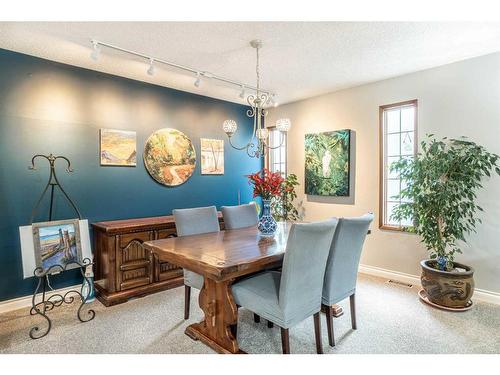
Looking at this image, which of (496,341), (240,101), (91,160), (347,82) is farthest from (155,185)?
(496,341)

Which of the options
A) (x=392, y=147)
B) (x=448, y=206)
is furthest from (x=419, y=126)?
(x=448, y=206)

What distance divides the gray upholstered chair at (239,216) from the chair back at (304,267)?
1.32m

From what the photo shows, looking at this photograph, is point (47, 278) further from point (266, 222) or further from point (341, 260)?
point (341, 260)

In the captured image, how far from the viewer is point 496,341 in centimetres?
223

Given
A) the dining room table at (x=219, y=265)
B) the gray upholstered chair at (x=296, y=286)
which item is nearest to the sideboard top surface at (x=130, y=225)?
the dining room table at (x=219, y=265)

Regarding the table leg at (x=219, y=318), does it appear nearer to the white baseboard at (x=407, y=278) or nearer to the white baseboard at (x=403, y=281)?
the white baseboard at (x=403, y=281)

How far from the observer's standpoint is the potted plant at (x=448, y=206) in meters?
2.78

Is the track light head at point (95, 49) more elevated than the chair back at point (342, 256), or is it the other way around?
the track light head at point (95, 49)

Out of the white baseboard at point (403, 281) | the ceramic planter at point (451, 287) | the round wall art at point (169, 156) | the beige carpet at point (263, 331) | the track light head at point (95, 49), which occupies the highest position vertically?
the track light head at point (95, 49)

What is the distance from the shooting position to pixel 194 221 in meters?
2.87

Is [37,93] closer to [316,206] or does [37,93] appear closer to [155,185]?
[155,185]

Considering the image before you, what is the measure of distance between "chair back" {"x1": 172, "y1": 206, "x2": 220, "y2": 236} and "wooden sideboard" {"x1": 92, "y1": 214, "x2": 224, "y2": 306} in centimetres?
70

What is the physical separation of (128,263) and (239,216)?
132 centimetres

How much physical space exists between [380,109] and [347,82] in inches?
22.4
